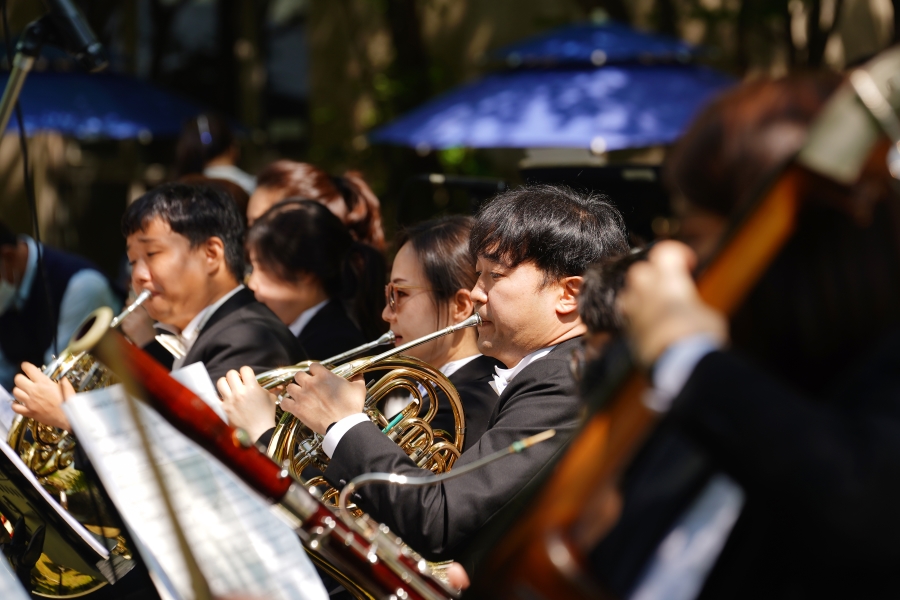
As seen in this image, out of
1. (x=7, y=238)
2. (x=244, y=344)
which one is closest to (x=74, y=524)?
(x=244, y=344)

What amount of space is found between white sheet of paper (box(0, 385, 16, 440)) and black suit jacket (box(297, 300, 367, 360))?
37.0 inches

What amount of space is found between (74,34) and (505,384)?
5.42ft

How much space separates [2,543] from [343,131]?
22.4ft

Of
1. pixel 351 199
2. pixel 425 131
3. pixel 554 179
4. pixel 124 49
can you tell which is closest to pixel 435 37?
pixel 124 49

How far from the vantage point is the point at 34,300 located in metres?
4.23

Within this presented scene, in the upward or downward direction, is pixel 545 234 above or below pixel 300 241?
above

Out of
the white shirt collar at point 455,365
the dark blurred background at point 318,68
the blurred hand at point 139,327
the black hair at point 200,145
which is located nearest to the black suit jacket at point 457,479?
the white shirt collar at point 455,365

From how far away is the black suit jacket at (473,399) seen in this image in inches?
97.1

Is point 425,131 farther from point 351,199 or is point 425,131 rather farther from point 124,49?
point 124,49

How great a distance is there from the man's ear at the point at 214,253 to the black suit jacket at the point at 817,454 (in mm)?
2450

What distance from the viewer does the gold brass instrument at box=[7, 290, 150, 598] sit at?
2.13 meters

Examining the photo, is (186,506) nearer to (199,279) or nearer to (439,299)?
(439,299)

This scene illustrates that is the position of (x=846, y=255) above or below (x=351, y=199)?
above

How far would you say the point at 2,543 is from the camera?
7.29ft
